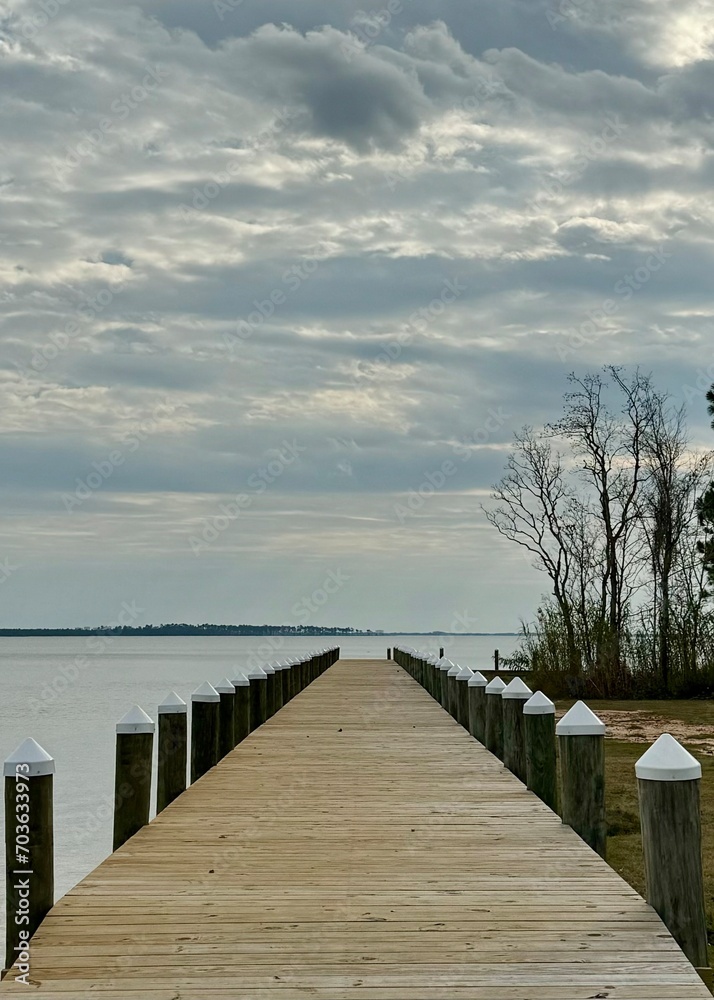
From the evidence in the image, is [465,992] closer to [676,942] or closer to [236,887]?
[676,942]

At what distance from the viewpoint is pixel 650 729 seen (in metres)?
23.3

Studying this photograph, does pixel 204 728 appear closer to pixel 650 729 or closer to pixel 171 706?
pixel 171 706

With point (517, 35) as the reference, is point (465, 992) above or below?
below

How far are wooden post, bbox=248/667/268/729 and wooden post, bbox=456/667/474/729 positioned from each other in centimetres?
289

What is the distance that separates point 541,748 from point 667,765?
12.5 feet

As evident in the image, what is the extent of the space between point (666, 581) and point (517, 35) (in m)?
23.6

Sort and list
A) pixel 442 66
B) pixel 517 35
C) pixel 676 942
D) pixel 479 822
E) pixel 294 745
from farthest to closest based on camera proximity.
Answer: pixel 517 35 → pixel 442 66 → pixel 294 745 → pixel 479 822 → pixel 676 942

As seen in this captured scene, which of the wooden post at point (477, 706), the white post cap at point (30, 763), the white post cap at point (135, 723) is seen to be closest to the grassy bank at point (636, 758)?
the wooden post at point (477, 706)

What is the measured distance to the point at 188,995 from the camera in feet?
14.1

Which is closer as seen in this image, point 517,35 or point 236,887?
point 236,887

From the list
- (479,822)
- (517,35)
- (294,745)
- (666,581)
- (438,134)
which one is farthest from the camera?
(666,581)

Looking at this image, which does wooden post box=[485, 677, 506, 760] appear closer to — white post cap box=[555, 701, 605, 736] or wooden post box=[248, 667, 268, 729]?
wooden post box=[248, 667, 268, 729]

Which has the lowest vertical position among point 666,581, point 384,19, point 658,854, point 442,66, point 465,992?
point 465,992

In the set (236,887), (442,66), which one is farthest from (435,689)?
(236,887)
